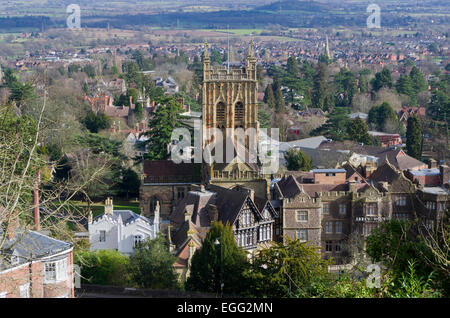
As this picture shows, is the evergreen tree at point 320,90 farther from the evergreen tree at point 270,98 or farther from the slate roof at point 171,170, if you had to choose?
the slate roof at point 171,170

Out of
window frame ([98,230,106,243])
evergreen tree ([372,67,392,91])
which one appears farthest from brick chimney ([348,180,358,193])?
evergreen tree ([372,67,392,91])

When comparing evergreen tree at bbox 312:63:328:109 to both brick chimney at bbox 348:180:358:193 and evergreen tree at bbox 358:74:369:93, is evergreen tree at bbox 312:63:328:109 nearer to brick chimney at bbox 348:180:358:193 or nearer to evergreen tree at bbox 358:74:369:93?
evergreen tree at bbox 358:74:369:93

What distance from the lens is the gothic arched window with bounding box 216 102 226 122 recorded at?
40.6 meters

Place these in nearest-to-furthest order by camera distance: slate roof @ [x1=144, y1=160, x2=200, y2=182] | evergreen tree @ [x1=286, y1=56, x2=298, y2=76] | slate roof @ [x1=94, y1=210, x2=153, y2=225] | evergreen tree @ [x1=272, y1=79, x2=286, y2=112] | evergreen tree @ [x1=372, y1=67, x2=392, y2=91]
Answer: slate roof @ [x1=94, y1=210, x2=153, y2=225] → slate roof @ [x1=144, y1=160, x2=200, y2=182] → evergreen tree @ [x1=272, y1=79, x2=286, y2=112] → evergreen tree @ [x1=372, y1=67, x2=392, y2=91] → evergreen tree @ [x1=286, y1=56, x2=298, y2=76]

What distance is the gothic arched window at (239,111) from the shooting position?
4075 centimetres

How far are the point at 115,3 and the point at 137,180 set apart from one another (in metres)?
62.6

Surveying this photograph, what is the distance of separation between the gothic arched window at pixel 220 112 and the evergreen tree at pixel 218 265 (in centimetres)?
1656

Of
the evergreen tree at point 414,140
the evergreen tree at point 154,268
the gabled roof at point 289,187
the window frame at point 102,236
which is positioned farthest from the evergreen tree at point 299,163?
the evergreen tree at point 154,268

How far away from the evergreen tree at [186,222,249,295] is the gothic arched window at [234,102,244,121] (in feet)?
54.8

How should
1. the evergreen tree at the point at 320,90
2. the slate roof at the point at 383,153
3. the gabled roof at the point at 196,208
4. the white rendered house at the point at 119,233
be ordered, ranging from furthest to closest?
the evergreen tree at the point at 320,90 → the slate roof at the point at 383,153 → the gabled roof at the point at 196,208 → the white rendered house at the point at 119,233

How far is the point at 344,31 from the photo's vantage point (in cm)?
14900

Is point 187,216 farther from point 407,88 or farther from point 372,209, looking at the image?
point 407,88
